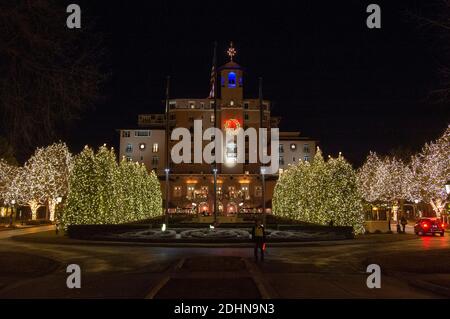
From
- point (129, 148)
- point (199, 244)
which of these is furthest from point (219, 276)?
point (129, 148)

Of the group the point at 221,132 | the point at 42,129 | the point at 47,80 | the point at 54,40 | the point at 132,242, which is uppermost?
the point at 221,132

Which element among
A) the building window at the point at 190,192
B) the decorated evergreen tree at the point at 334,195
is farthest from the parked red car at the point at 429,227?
the building window at the point at 190,192

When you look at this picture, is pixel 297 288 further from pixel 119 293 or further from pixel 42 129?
pixel 42 129

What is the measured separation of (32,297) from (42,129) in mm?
5533

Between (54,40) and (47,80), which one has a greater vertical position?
(54,40)

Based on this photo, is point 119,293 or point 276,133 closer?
point 119,293

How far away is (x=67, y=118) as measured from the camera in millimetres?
15555

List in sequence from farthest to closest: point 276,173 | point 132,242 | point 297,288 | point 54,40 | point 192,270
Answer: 1. point 276,173
2. point 132,242
3. point 192,270
4. point 54,40
5. point 297,288

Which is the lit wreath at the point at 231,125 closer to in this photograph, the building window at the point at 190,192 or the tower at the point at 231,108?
the tower at the point at 231,108

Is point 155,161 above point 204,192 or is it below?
above

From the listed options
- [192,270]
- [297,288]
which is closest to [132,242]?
[192,270]

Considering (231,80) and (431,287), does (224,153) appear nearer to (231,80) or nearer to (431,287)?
(231,80)

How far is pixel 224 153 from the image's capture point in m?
116

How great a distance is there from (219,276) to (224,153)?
9974 cm
